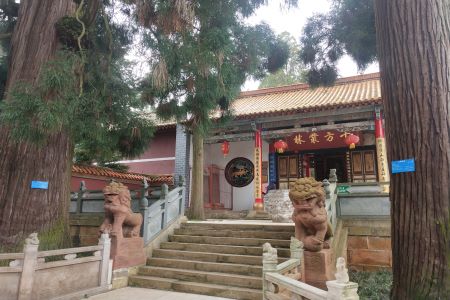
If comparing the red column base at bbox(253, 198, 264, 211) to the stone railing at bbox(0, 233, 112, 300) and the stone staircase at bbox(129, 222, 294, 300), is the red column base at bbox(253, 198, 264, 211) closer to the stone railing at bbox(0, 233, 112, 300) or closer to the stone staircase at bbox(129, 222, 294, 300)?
the stone staircase at bbox(129, 222, 294, 300)

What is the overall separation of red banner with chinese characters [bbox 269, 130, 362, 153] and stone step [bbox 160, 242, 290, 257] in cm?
521

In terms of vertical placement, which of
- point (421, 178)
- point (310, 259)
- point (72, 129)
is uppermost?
point (72, 129)

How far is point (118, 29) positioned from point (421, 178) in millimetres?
6180

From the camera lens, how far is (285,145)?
1047cm

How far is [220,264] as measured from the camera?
573 centimetres

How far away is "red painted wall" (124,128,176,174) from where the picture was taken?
12859 mm

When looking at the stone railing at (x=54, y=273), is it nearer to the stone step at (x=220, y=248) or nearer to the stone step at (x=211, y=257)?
the stone step at (x=211, y=257)

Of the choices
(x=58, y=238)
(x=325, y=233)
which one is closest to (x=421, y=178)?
(x=325, y=233)

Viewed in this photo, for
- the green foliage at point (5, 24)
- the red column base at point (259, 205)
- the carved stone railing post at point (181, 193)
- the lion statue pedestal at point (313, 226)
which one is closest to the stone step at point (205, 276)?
the lion statue pedestal at point (313, 226)

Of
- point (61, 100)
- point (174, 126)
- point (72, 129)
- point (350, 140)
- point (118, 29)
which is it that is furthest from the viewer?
point (174, 126)

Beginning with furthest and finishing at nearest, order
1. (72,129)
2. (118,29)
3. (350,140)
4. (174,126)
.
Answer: (174,126) → (350,140) → (118,29) → (72,129)

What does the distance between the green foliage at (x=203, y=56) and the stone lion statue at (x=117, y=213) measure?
1852 millimetres

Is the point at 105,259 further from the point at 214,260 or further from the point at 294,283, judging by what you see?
the point at 294,283

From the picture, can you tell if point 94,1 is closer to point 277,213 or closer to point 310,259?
point 310,259
